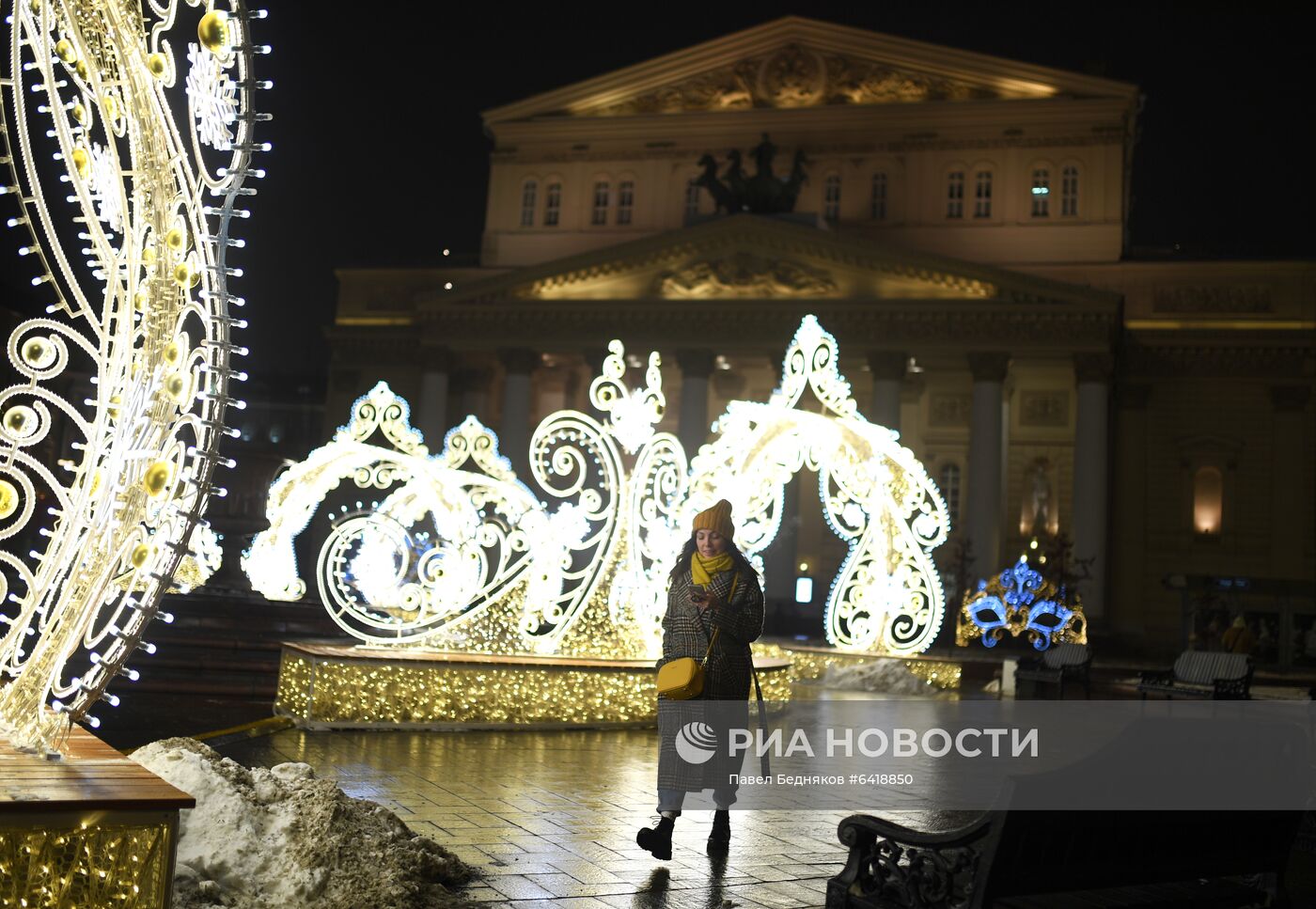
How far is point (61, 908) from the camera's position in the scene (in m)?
3.80

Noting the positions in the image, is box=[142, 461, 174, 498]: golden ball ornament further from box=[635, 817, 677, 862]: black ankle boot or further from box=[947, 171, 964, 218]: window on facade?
box=[947, 171, 964, 218]: window on facade

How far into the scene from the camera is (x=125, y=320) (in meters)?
4.84

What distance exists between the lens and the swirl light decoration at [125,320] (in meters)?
4.62

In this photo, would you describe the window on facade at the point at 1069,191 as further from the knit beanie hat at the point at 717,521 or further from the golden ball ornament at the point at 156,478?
the golden ball ornament at the point at 156,478

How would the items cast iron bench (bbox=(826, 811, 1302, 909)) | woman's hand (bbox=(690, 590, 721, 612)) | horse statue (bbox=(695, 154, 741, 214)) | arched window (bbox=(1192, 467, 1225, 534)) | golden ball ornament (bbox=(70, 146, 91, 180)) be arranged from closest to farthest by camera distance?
cast iron bench (bbox=(826, 811, 1302, 909)) < golden ball ornament (bbox=(70, 146, 91, 180)) < woman's hand (bbox=(690, 590, 721, 612)) < horse statue (bbox=(695, 154, 741, 214)) < arched window (bbox=(1192, 467, 1225, 534))

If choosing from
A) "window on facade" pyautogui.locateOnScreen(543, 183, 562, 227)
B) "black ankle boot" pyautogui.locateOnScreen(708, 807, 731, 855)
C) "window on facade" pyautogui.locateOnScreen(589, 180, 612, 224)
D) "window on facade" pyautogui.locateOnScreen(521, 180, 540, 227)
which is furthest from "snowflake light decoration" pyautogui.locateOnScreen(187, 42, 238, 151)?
"window on facade" pyautogui.locateOnScreen(521, 180, 540, 227)

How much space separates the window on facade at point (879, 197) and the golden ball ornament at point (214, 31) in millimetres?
38001

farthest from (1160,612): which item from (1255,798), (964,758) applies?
(1255,798)

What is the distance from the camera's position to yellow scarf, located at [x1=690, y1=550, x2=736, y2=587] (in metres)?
6.70

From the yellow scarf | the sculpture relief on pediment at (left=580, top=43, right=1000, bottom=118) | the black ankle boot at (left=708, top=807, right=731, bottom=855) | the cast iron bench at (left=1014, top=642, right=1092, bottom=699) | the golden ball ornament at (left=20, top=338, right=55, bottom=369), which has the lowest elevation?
the black ankle boot at (left=708, top=807, right=731, bottom=855)

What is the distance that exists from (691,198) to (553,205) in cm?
475

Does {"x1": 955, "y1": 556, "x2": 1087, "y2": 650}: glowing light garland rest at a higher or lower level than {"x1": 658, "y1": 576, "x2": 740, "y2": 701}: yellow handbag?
higher

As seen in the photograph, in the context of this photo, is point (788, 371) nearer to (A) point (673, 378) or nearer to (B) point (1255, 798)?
(B) point (1255, 798)

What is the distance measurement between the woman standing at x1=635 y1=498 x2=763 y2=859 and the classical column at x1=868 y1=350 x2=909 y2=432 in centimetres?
2883
